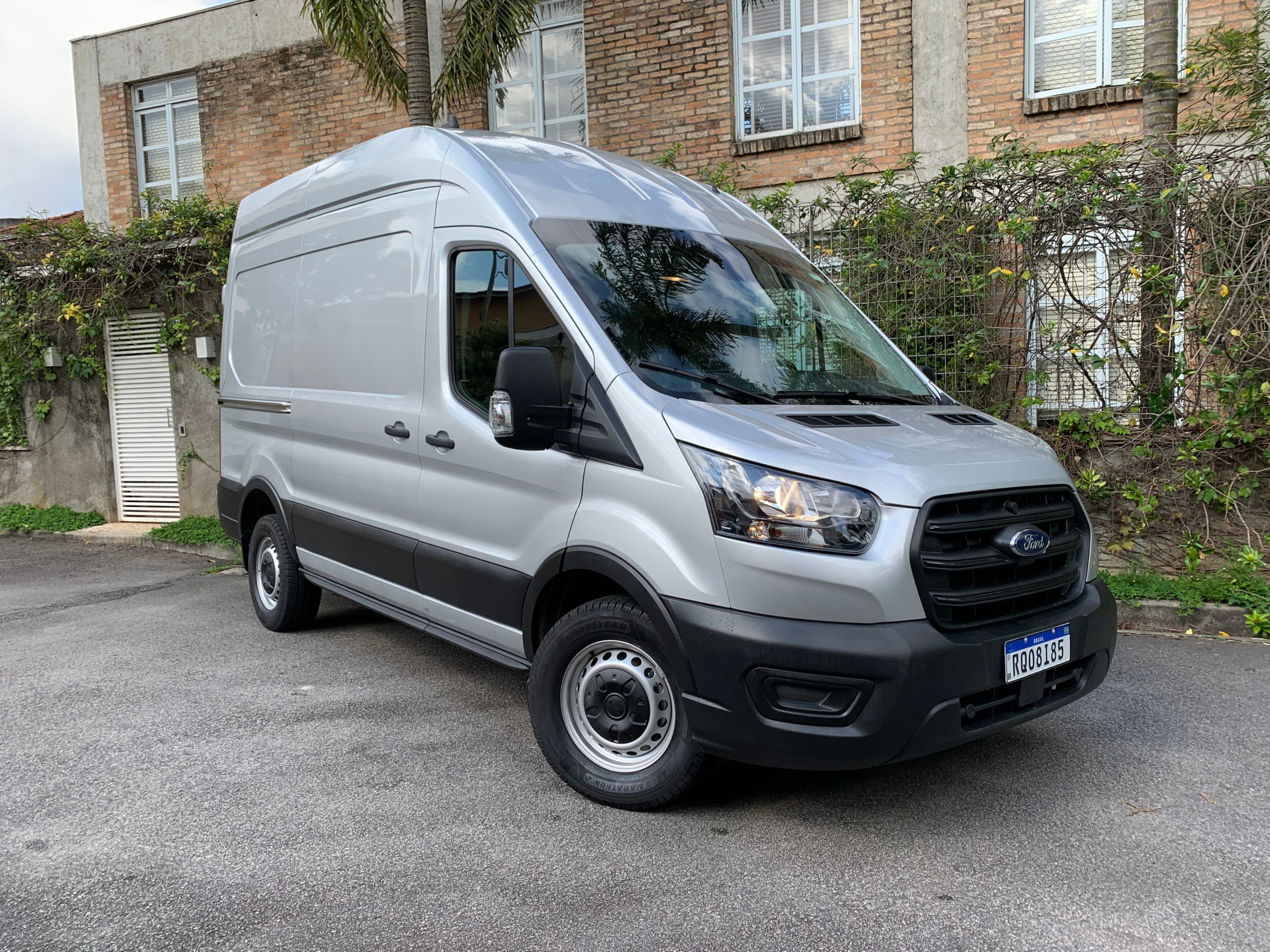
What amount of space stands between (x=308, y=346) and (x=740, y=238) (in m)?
2.65

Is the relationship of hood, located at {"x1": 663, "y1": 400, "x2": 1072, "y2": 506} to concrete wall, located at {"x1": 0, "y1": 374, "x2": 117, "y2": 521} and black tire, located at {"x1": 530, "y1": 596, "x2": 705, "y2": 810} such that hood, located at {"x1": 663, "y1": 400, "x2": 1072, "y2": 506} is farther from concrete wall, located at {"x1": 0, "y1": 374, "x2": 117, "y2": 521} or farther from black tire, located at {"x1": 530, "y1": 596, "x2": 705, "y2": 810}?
concrete wall, located at {"x1": 0, "y1": 374, "x2": 117, "y2": 521}

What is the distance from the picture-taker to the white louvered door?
37.7 ft

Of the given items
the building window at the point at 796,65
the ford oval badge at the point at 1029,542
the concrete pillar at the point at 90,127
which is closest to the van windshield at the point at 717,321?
the ford oval badge at the point at 1029,542

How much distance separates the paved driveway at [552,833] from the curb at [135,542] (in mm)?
4694

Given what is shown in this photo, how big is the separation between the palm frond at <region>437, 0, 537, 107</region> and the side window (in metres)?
6.45

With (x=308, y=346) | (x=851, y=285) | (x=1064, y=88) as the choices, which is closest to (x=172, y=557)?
(x=308, y=346)

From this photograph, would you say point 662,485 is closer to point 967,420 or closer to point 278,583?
point 967,420

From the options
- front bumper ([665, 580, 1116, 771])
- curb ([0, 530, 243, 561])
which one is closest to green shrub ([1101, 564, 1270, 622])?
front bumper ([665, 580, 1116, 771])

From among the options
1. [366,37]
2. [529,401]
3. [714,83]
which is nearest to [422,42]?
[366,37]

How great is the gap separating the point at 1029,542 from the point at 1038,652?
39 centimetres

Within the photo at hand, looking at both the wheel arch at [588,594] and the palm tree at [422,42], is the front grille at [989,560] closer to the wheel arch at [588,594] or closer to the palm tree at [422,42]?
the wheel arch at [588,594]

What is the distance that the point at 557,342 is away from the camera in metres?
3.85

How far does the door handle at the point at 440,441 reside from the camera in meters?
4.34

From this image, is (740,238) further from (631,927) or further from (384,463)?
(631,927)
